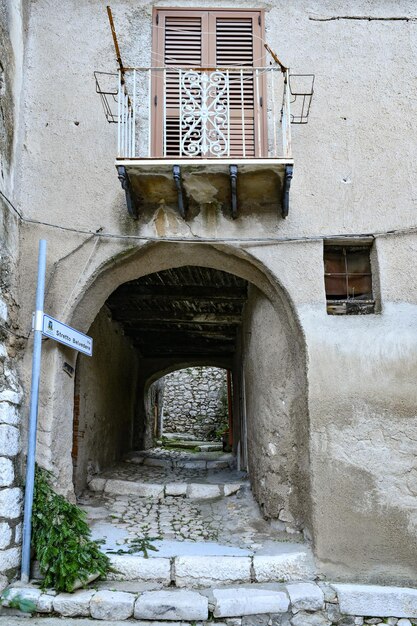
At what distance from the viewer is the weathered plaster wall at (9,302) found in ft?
14.8

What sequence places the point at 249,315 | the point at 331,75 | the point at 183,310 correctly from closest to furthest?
the point at 331,75 < the point at 249,315 < the point at 183,310

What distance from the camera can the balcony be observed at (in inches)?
199

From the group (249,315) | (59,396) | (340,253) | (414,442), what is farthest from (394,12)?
(59,396)

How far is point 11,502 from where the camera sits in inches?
179

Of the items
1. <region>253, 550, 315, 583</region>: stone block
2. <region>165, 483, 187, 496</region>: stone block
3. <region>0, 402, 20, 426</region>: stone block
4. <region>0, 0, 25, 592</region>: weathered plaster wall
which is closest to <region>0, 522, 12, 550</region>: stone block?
<region>0, 0, 25, 592</region>: weathered plaster wall

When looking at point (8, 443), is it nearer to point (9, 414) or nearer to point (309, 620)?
point (9, 414)

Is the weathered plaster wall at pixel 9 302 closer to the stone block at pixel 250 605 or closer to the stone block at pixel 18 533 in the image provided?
the stone block at pixel 18 533

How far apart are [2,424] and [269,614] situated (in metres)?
2.74

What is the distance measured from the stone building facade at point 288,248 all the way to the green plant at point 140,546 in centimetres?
88

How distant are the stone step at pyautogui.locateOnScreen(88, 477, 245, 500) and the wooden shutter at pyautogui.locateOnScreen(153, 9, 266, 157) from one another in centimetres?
415

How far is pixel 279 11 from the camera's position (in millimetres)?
6309

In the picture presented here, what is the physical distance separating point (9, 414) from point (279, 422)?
268cm

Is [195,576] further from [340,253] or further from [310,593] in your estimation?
[340,253]

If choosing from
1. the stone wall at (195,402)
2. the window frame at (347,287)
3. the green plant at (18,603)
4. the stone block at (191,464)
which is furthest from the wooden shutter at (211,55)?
the stone wall at (195,402)
